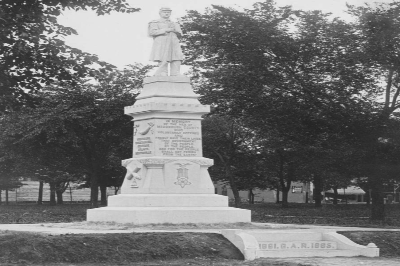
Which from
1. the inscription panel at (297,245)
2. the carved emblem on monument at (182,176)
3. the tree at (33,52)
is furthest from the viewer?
the carved emblem on monument at (182,176)

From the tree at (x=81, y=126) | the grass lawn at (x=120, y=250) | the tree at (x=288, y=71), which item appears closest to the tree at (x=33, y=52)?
the grass lawn at (x=120, y=250)

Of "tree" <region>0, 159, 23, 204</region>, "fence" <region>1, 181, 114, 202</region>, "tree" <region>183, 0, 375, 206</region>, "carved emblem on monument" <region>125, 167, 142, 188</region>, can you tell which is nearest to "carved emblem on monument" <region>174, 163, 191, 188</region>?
"carved emblem on monument" <region>125, 167, 142, 188</region>

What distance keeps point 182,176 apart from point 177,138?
3.85ft

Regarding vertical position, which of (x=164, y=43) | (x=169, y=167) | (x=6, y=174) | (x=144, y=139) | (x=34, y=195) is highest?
(x=164, y=43)

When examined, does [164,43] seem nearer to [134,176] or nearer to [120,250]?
[134,176]

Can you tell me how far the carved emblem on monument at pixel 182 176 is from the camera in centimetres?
2606

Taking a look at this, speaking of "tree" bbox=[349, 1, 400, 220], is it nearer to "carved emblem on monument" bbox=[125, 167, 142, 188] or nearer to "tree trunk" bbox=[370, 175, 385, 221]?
"tree trunk" bbox=[370, 175, 385, 221]

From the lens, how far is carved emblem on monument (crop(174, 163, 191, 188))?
1026 inches

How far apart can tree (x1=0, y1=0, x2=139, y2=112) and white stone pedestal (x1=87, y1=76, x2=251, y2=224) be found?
7201 millimetres

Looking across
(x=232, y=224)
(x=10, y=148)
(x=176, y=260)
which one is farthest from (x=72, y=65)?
(x=10, y=148)

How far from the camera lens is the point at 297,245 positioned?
2094 centimetres

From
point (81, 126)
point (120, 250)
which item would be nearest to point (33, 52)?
point (120, 250)

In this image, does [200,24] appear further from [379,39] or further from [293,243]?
[293,243]

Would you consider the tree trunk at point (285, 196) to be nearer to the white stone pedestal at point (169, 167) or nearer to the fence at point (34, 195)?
the white stone pedestal at point (169, 167)
